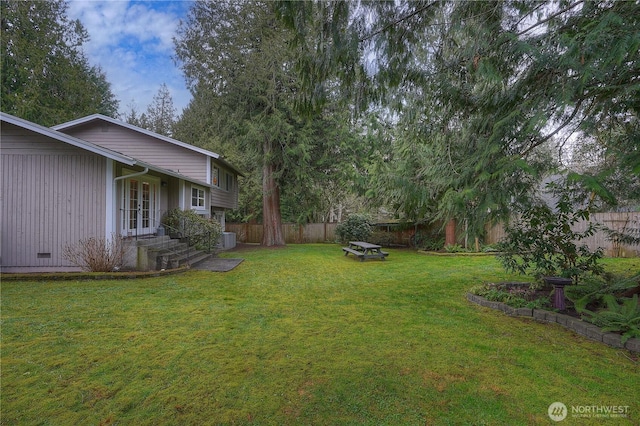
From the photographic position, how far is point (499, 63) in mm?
3889

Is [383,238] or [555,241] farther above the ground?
[555,241]

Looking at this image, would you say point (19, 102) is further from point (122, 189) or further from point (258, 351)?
point (258, 351)

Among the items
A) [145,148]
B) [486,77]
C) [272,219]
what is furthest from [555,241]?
[145,148]

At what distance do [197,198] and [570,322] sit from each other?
1307cm

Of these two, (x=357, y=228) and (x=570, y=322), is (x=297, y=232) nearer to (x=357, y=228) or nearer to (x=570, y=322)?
(x=357, y=228)

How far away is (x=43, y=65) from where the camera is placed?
18.8m

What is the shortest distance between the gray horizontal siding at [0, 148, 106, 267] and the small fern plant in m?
9.84

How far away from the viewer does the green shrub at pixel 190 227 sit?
11.3 m

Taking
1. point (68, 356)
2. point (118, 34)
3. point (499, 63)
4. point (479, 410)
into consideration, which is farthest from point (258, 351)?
point (118, 34)

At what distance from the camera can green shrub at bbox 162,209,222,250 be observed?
1134 cm

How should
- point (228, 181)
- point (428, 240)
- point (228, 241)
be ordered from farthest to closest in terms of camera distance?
point (228, 181) → point (228, 241) → point (428, 240)

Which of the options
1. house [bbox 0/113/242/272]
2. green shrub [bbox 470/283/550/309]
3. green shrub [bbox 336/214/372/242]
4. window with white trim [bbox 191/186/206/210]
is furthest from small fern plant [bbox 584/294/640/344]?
green shrub [bbox 336/214/372/242]

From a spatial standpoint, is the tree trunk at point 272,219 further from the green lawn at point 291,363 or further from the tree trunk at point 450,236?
the green lawn at point 291,363

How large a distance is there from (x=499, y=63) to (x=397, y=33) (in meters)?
1.30
